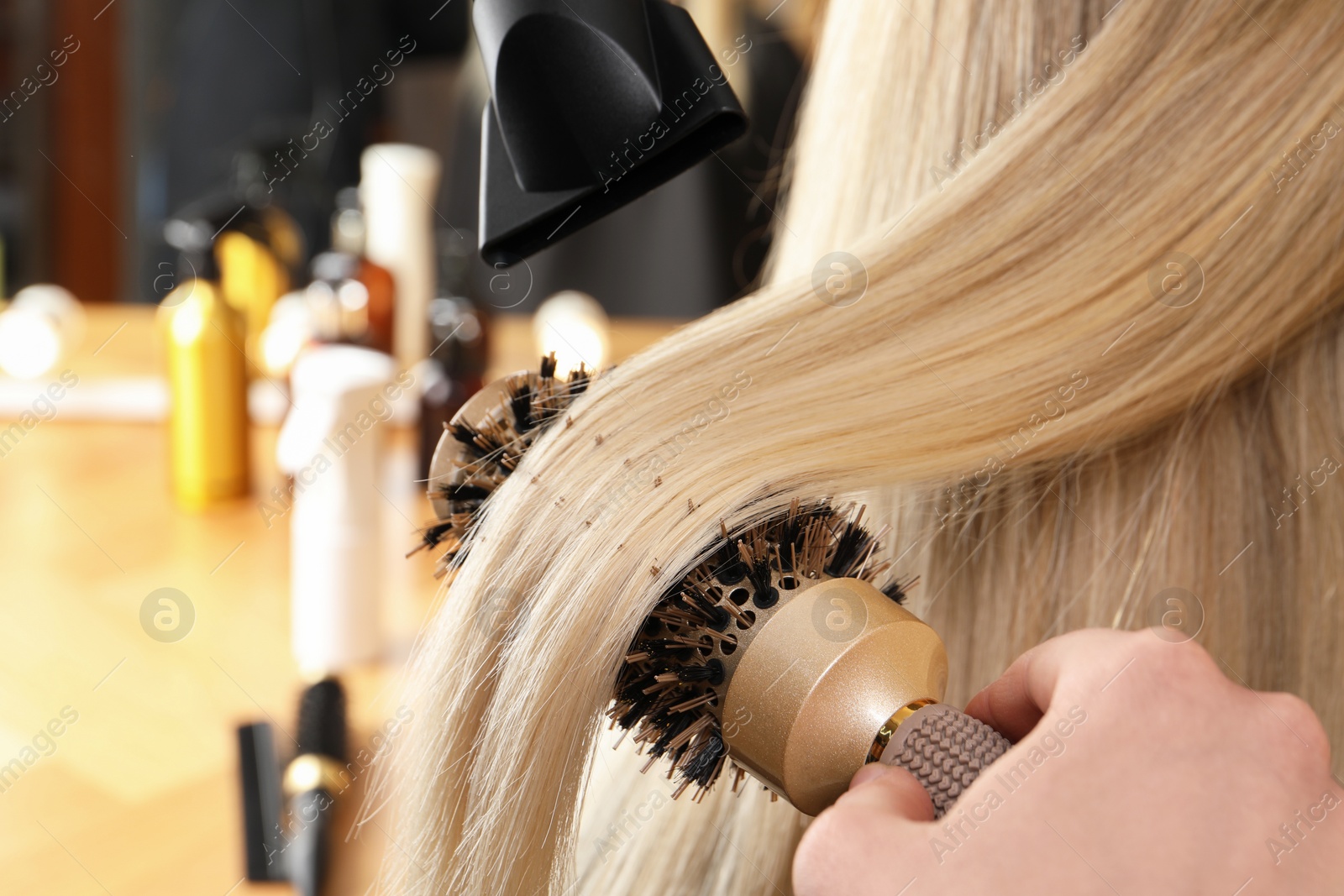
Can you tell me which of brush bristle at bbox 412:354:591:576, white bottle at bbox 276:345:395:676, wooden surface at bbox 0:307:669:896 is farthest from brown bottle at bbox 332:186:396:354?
brush bristle at bbox 412:354:591:576

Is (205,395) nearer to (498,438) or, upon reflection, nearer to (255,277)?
(255,277)

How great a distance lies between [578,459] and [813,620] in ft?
0.30

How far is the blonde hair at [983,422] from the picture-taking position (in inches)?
11.3

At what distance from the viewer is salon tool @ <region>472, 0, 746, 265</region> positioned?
11.4 inches

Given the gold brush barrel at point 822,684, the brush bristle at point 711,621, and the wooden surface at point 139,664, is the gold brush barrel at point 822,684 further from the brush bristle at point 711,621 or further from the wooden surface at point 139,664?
the wooden surface at point 139,664

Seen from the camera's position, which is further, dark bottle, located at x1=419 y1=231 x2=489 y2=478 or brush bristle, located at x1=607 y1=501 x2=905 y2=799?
dark bottle, located at x1=419 y1=231 x2=489 y2=478

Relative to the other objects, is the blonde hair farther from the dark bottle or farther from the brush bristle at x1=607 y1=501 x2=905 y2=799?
the dark bottle

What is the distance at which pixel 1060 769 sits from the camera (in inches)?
9.4

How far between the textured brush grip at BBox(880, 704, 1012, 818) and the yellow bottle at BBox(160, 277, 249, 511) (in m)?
0.74

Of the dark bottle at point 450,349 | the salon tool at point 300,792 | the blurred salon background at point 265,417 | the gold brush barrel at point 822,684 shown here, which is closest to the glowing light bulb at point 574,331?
the blurred salon background at point 265,417

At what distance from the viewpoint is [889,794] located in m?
0.24

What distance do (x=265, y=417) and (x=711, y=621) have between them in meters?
0.88

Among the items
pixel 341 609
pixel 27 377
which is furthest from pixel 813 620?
pixel 27 377

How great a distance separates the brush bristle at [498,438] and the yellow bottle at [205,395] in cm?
59
